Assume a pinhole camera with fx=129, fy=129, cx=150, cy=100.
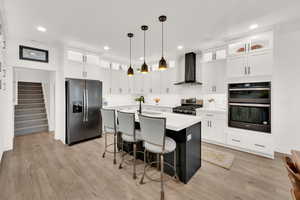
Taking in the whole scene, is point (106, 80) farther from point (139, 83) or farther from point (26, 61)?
point (26, 61)

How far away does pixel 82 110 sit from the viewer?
3.85m

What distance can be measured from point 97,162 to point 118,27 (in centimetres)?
297

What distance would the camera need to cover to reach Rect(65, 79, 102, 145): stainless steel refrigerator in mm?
3639

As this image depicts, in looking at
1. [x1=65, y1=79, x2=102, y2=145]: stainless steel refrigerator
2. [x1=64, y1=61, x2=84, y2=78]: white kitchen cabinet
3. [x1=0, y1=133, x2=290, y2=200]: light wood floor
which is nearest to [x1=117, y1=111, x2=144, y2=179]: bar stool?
[x1=0, y1=133, x2=290, y2=200]: light wood floor

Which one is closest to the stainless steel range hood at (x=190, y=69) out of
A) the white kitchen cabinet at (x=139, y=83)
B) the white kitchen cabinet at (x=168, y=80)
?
the white kitchen cabinet at (x=168, y=80)

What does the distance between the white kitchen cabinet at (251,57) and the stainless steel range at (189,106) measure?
1.39m

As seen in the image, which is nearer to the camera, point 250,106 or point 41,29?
point 41,29

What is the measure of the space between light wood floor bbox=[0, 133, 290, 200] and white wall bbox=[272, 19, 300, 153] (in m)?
0.54

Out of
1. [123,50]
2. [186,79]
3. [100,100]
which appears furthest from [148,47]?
[100,100]

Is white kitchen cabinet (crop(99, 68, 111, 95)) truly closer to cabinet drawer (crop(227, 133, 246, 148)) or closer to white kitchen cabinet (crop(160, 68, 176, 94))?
white kitchen cabinet (crop(160, 68, 176, 94))

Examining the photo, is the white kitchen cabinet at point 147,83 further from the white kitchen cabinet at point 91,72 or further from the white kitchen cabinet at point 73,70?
the white kitchen cabinet at point 73,70

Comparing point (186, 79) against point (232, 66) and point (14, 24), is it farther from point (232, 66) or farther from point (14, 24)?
point (14, 24)

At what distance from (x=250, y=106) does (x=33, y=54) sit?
578 cm

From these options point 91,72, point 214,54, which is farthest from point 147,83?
point 214,54
